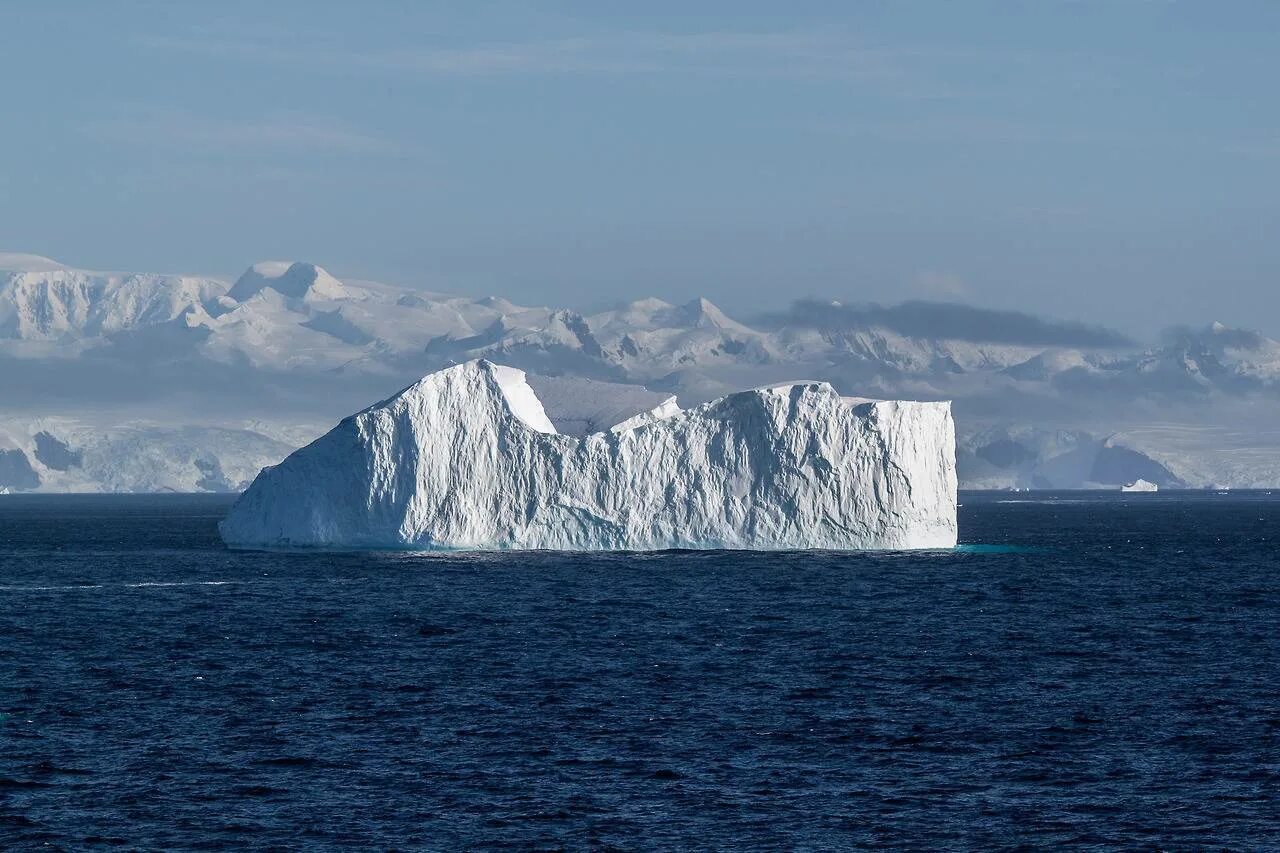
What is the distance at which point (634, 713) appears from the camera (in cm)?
2964

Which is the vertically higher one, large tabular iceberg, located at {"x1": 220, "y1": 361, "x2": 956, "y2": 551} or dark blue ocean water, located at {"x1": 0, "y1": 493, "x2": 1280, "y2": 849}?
large tabular iceberg, located at {"x1": 220, "y1": 361, "x2": 956, "y2": 551}

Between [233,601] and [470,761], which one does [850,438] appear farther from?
[470,761]

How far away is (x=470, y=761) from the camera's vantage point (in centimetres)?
2536

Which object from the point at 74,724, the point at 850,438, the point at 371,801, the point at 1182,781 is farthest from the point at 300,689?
the point at 850,438

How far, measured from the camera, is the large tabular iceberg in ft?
207

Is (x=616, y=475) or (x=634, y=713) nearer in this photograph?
(x=634, y=713)

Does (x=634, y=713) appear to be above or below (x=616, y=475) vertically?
below

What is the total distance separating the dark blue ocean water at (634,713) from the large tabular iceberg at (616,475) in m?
6.47

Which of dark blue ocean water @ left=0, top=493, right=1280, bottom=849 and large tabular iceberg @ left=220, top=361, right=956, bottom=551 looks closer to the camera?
dark blue ocean water @ left=0, top=493, right=1280, bottom=849

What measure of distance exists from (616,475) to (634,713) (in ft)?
111

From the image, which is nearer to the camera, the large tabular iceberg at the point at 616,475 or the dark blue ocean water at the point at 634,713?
the dark blue ocean water at the point at 634,713

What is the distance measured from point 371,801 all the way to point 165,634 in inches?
784

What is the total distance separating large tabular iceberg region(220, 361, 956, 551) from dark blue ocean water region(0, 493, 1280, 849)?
647 cm

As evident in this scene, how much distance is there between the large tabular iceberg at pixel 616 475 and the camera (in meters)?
63.0
